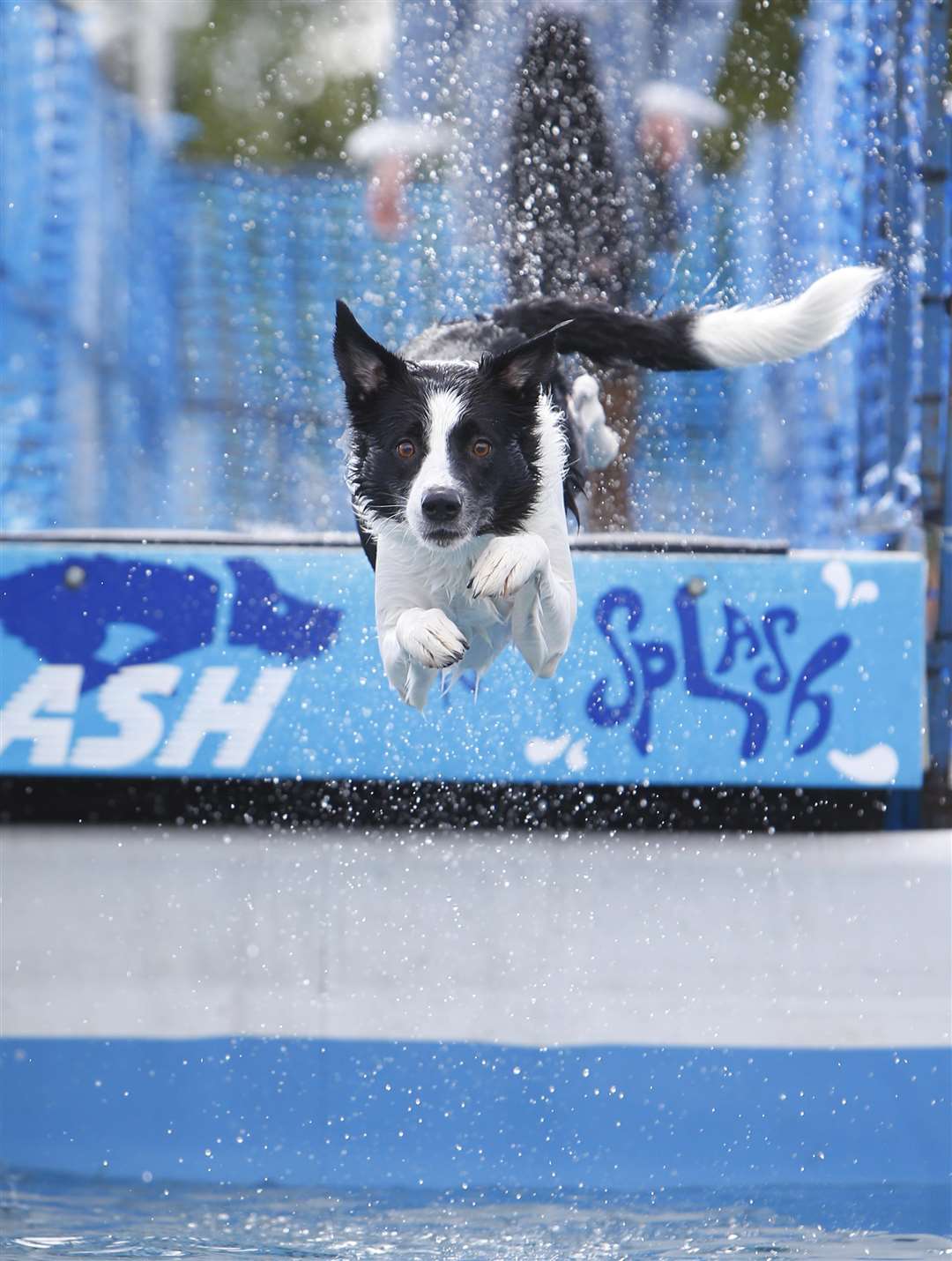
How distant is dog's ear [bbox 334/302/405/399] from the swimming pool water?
1939 millimetres

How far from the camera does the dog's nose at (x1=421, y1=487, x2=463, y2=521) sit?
2.83 meters

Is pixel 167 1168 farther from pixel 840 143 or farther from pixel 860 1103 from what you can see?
pixel 840 143

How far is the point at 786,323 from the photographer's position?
3.55 meters

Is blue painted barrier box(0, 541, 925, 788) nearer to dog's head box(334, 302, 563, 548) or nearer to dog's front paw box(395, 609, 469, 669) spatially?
dog's head box(334, 302, 563, 548)

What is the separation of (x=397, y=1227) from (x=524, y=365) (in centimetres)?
216

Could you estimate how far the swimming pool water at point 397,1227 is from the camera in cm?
366

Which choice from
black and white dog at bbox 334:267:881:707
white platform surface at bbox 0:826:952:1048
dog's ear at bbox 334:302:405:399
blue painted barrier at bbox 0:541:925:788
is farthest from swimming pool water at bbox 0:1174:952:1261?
dog's ear at bbox 334:302:405:399

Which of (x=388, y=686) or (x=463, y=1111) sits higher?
(x=388, y=686)

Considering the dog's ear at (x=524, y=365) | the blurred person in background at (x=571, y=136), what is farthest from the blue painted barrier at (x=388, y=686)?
the dog's ear at (x=524, y=365)

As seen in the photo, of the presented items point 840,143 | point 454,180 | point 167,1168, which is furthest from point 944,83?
point 167,1168

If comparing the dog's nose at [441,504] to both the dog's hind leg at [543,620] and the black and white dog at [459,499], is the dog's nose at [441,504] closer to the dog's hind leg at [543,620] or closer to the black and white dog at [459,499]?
the black and white dog at [459,499]

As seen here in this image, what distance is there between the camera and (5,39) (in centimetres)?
648

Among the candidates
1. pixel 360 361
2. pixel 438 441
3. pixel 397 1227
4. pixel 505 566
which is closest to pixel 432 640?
pixel 505 566

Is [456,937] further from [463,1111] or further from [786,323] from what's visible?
[786,323]
